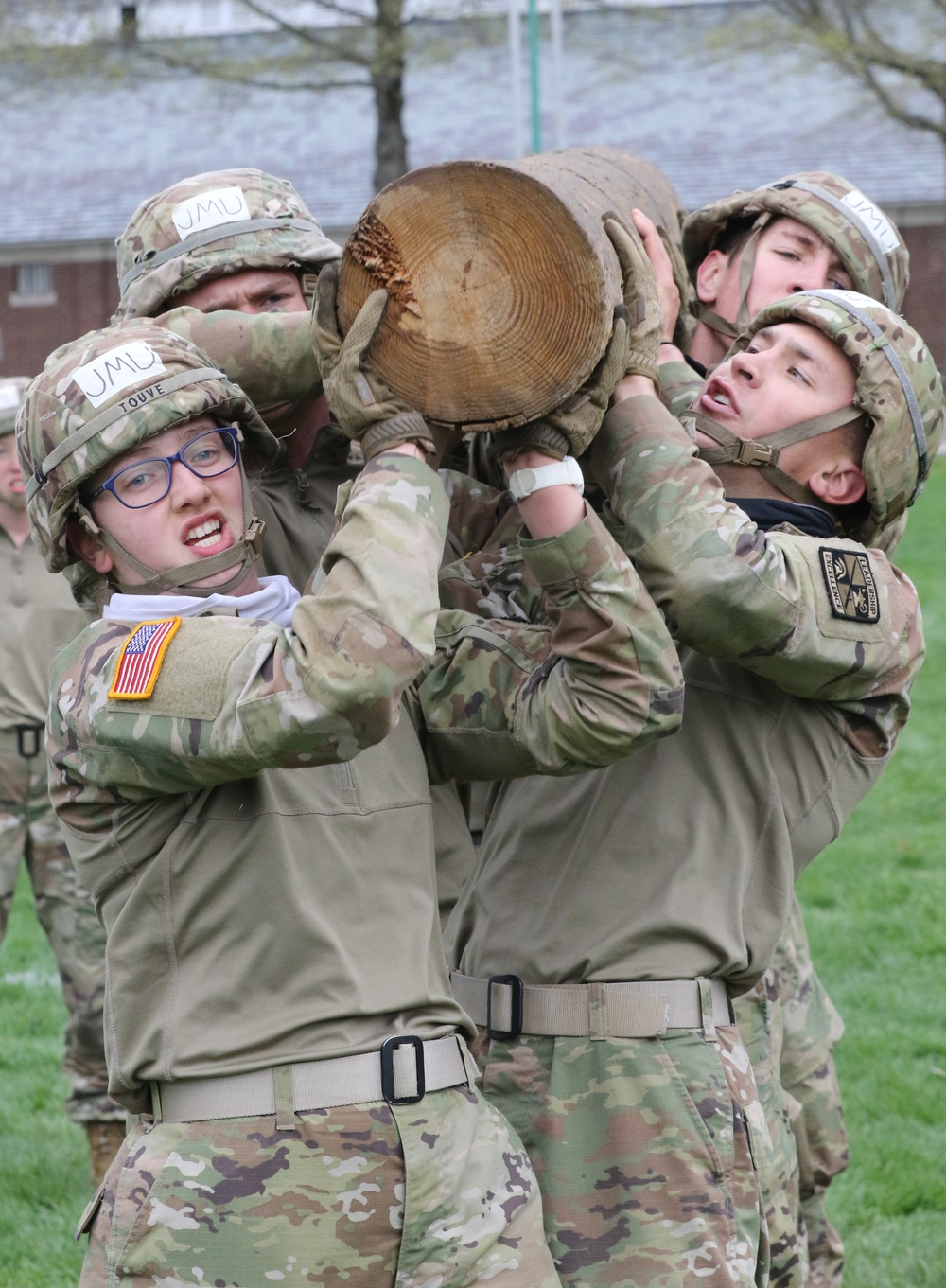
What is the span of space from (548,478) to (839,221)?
1.56m

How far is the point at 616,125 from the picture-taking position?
31.8 meters

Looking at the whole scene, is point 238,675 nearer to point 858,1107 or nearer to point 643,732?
point 643,732

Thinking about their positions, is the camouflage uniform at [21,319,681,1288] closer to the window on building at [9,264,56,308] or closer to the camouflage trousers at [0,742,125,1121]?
the camouflage trousers at [0,742,125,1121]

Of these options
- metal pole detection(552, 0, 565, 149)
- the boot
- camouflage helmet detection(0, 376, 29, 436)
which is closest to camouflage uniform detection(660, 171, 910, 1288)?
the boot

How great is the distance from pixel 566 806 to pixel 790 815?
1.43 ft

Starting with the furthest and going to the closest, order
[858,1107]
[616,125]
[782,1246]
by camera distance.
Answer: [616,125]
[858,1107]
[782,1246]

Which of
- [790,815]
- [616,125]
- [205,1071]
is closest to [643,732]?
[790,815]

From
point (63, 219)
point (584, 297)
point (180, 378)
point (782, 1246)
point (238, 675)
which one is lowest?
point (63, 219)

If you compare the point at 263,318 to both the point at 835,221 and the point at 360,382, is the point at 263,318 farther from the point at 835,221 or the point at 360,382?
the point at 835,221

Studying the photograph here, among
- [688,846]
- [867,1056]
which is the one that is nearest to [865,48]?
[867,1056]

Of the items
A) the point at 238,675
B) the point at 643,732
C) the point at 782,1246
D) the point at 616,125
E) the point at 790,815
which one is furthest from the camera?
the point at 616,125

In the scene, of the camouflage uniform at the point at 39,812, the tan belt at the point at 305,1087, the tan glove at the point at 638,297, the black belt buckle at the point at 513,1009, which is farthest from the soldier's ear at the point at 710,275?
the camouflage uniform at the point at 39,812

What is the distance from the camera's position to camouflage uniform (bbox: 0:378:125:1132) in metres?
6.42

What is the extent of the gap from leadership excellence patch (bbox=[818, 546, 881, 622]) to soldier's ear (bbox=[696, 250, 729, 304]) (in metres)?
1.25
